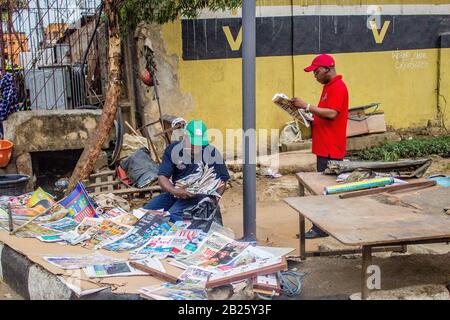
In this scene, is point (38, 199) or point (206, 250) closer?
point (206, 250)

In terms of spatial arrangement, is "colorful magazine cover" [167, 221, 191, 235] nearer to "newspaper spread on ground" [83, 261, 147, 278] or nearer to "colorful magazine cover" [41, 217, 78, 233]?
"newspaper spread on ground" [83, 261, 147, 278]

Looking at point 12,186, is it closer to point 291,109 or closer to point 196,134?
point 196,134

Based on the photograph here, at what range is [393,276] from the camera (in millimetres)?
3980

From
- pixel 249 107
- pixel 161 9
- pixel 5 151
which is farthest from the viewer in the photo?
pixel 161 9

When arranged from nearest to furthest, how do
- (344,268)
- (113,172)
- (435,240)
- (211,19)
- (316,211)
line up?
(435,240) → (316,211) → (344,268) → (113,172) → (211,19)

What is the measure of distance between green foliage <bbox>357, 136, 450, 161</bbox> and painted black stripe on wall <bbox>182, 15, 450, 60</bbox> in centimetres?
171

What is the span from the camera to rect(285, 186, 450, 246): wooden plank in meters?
3.08

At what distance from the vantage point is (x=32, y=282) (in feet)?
13.0

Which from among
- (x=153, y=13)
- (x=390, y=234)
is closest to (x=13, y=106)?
(x=153, y=13)

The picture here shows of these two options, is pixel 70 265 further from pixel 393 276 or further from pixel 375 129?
pixel 375 129

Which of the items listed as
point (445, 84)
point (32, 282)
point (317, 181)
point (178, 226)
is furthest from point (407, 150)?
point (32, 282)

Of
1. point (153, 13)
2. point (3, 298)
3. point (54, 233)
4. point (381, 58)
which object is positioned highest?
point (153, 13)

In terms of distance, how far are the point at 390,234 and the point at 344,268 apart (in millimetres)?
1285

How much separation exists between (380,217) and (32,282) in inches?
98.4
